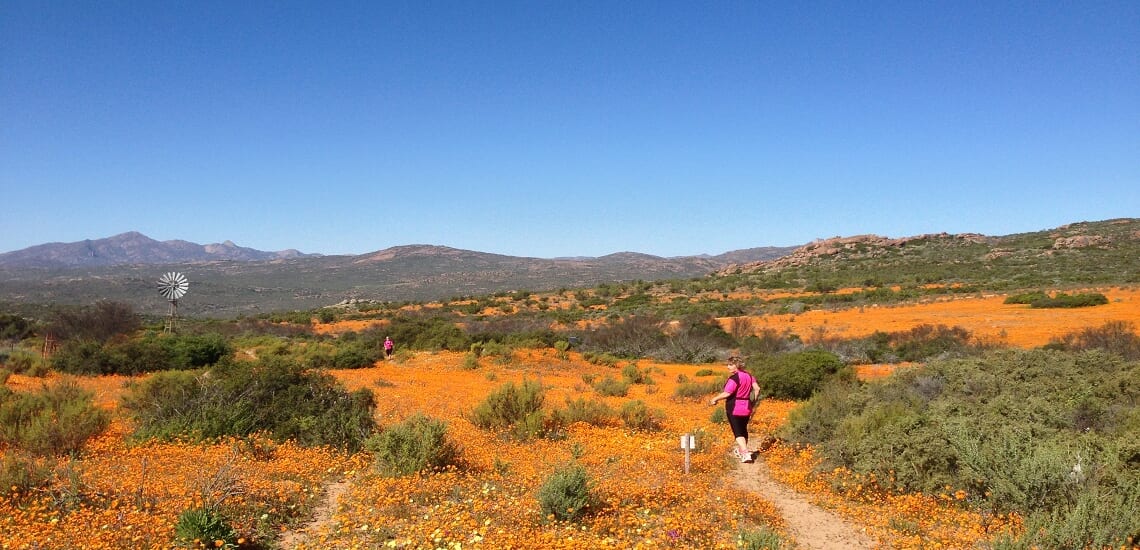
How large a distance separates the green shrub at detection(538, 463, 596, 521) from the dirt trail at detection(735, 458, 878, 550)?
233 centimetres

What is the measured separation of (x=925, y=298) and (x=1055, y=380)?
1436 inches

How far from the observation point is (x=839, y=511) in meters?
7.43

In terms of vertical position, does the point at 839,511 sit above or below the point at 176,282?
below

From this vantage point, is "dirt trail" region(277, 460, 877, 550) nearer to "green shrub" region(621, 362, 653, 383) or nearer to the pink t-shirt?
the pink t-shirt

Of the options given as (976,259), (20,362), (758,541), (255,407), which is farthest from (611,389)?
(976,259)

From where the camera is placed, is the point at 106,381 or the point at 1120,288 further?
the point at 1120,288

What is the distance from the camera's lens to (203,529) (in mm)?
5691

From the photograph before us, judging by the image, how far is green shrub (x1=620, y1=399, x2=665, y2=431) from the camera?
12.6 m

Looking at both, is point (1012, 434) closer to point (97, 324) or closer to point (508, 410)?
point (508, 410)

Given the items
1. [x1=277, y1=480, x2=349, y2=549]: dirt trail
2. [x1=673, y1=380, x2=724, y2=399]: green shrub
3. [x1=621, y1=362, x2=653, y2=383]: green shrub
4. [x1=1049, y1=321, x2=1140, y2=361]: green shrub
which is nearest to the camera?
[x1=277, y1=480, x2=349, y2=549]: dirt trail

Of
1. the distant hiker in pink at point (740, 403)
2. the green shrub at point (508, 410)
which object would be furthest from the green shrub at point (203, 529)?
the distant hiker in pink at point (740, 403)

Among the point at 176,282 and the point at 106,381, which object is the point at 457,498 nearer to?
the point at 106,381

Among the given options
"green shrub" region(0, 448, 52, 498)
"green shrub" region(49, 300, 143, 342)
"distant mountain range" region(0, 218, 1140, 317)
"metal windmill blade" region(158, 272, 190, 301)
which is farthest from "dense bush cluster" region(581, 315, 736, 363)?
"distant mountain range" region(0, 218, 1140, 317)

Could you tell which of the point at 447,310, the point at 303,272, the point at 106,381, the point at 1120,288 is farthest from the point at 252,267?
the point at 1120,288
